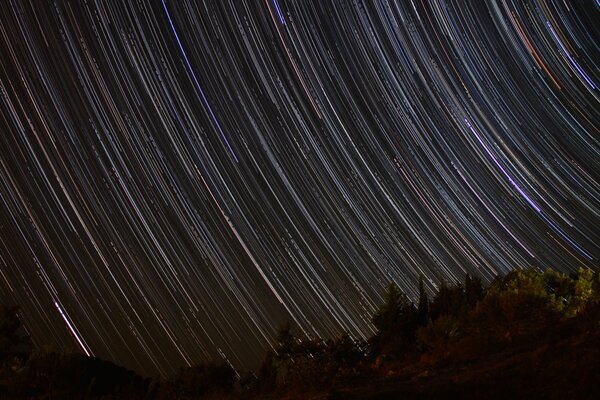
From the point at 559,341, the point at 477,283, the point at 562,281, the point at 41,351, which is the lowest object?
the point at 562,281

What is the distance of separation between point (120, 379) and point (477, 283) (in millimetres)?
14202

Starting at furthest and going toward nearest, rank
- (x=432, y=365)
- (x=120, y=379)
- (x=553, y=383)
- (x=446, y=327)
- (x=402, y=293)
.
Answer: (x=120, y=379), (x=402, y=293), (x=446, y=327), (x=432, y=365), (x=553, y=383)

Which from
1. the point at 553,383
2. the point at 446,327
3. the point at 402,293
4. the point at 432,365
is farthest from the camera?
the point at 402,293

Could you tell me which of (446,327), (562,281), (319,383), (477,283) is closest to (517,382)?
(319,383)

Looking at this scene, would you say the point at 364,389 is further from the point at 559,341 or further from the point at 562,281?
the point at 562,281

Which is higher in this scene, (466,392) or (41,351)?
(41,351)

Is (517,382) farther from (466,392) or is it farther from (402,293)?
(402,293)

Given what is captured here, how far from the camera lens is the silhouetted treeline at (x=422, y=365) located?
595 centimetres

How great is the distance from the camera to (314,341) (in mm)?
11094

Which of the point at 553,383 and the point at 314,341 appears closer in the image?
the point at 553,383

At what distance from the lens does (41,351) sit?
10.9 metres

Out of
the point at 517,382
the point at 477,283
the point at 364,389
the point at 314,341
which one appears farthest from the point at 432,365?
the point at 477,283

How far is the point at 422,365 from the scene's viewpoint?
8406 millimetres

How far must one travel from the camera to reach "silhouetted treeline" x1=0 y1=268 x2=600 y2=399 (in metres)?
5.95
